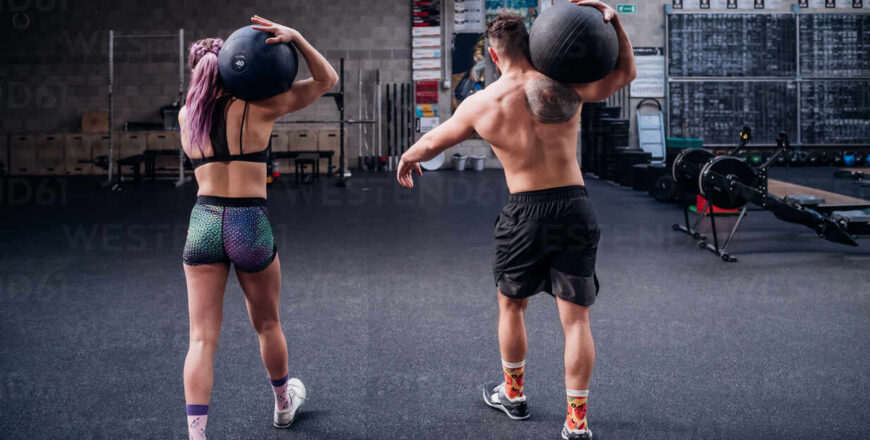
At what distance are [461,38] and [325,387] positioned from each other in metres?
9.99

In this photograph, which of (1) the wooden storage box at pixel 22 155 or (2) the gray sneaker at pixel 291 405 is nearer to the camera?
(2) the gray sneaker at pixel 291 405

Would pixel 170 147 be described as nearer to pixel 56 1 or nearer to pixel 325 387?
pixel 56 1

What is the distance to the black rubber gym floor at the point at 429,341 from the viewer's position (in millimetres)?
2070

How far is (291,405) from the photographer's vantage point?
207 cm

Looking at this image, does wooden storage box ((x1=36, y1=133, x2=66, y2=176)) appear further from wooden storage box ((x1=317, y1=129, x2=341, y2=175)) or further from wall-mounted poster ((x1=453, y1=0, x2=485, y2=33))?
wall-mounted poster ((x1=453, y1=0, x2=485, y2=33))

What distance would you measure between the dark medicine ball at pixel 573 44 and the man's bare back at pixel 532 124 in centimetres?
6

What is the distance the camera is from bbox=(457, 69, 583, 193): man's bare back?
182 cm

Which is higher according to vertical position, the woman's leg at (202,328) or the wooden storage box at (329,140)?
the wooden storage box at (329,140)

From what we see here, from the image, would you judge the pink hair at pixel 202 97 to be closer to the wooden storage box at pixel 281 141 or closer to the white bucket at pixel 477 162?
the wooden storage box at pixel 281 141

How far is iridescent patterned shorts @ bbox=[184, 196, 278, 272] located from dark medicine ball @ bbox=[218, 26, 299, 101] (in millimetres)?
289

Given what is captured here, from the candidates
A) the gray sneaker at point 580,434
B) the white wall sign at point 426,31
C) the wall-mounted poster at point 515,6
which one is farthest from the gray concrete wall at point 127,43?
the gray sneaker at point 580,434

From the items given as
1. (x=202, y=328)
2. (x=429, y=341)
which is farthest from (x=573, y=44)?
(x=429, y=341)

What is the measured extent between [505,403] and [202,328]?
3.04 feet

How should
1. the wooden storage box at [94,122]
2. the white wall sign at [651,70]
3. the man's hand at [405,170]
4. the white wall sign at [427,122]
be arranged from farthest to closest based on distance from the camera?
the white wall sign at [427,122] → the wooden storage box at [94,122] → the white wall sign at [651,70] → the man's hand at [405,170]
